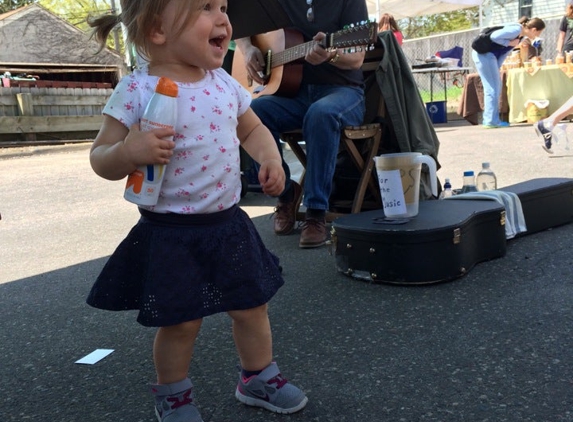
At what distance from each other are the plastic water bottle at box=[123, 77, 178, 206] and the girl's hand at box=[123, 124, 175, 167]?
0.02 metres

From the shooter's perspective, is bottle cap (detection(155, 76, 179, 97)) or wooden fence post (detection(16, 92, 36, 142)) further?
wooden fence post (detection(16, 92, 36, 142))

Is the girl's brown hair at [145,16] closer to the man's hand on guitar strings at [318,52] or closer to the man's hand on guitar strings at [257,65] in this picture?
the man's hand on guitar strings at [318,52]

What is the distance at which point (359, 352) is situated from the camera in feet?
6.73

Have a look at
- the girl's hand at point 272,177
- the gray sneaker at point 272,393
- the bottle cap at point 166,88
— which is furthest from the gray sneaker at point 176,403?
the bottle cap at point 166,88

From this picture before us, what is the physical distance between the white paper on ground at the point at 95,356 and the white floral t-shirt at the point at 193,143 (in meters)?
0.80

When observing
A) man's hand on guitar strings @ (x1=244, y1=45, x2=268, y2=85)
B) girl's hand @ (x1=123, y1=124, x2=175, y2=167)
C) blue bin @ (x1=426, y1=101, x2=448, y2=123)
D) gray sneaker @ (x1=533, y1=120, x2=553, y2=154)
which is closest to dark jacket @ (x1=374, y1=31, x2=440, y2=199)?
man's hand on guitar strings @ (x1=244, y1=45, x2=268, y2=85)

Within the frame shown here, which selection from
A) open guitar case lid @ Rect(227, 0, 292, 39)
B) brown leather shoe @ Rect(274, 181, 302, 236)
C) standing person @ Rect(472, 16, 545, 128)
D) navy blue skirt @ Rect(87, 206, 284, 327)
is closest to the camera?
navy blue skirt @ Rect(87, 206, 284, 327)

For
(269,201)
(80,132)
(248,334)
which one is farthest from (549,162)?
(80,132)

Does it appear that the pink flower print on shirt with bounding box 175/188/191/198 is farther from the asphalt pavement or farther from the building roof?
the building roof

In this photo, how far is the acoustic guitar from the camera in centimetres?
318

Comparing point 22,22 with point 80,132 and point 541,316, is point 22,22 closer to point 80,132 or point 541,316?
point 80,132

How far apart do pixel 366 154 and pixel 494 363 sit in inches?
84.1

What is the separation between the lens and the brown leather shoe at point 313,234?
348 cm

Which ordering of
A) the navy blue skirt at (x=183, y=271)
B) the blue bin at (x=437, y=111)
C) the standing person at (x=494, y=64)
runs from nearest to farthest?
1. the navy blue skirt at (x=183, y=271)
2. the standing person at (x=494, y=64)
3. the blue bin at (x=437, y=111)
